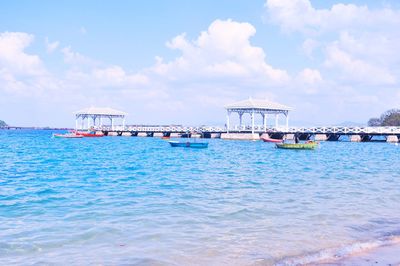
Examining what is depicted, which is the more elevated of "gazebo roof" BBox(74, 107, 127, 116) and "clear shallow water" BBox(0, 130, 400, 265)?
"gazebo roof" BBox(74, 107, 127, 116)

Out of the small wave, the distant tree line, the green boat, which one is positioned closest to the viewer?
the small wave

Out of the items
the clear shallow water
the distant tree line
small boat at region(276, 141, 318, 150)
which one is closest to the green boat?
small boat at region(276, 141, 318, 150)

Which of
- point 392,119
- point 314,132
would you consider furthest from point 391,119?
point 314,132

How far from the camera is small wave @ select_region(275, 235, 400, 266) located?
7289mm

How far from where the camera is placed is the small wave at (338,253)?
7.29 meters

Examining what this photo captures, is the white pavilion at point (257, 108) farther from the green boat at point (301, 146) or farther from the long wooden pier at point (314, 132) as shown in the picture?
the green boat at point (301, 146)

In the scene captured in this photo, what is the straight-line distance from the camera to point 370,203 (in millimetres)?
13328

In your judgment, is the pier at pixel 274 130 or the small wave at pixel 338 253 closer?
the small wave at pixel 338 253

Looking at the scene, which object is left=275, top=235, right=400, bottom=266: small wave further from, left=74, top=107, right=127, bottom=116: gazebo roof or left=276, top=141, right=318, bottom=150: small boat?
left=74, top=107, right=127, bottom=116: gazebo roof

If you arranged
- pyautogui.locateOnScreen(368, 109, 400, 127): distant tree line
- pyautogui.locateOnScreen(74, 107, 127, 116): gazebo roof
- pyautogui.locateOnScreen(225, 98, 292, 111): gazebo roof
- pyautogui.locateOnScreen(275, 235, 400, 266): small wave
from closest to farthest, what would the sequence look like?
pyautogui.locateOnScreen(275, 235, 400, 266): small wave
pyautogui.locateOnScreen(225, 98, 292, 111): gazebo roof
pyautogui.locateOnScreen(74, 107, 127, 116): gazebo roof
pyautogui.locateOnScreen(368, 109, 400, 127): distant tree line

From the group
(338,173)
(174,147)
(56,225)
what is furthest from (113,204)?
(174,147)

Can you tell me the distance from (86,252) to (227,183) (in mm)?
10240

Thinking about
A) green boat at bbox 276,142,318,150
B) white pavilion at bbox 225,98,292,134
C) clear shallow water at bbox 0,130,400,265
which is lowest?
clear shallow water at bbox 0,130,400,265

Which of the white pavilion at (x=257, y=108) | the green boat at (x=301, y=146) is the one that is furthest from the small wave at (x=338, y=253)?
the white pavilion at (x=257, y=108)
